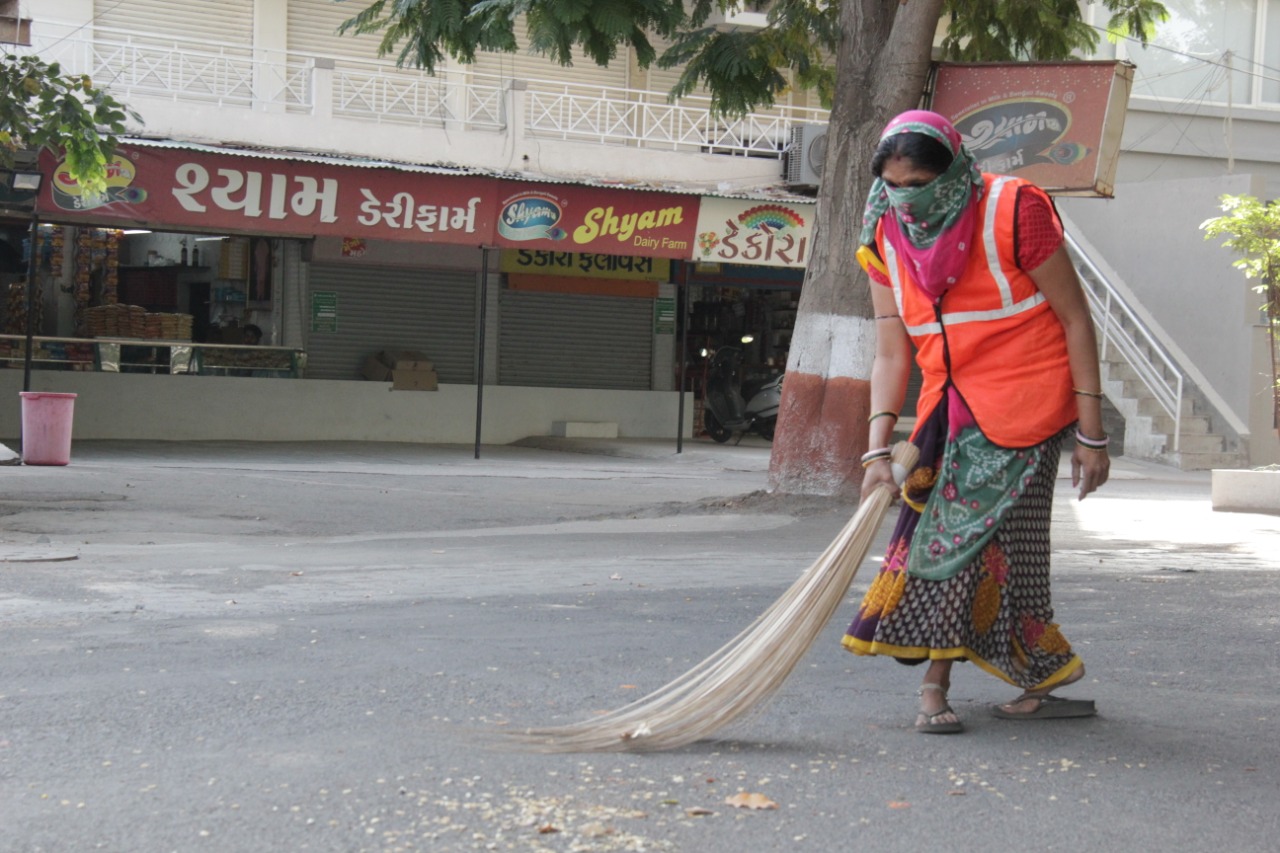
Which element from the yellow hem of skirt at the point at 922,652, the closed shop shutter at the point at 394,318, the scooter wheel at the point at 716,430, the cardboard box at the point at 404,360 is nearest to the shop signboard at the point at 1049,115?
the yellow hem of skirt at the point at 922,652

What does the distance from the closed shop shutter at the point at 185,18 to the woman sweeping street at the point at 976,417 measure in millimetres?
15785

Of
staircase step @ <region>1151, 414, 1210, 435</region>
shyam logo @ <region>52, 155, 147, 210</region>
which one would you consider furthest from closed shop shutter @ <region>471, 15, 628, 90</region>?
staircase step @ <region>1151, 414, 1210, 435</region>

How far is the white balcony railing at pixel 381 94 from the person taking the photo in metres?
16.9

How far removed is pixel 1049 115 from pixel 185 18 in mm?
11733

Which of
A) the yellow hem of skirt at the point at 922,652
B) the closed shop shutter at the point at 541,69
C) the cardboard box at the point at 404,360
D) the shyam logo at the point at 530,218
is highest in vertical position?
the closed shop shutter at the point at 541,69

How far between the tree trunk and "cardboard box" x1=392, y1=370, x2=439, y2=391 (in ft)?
29.9

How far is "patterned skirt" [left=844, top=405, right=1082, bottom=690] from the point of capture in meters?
3.91

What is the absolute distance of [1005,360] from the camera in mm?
3957

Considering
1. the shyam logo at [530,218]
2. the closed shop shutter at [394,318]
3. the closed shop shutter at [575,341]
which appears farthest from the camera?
the closed shop shutter at [575,341]

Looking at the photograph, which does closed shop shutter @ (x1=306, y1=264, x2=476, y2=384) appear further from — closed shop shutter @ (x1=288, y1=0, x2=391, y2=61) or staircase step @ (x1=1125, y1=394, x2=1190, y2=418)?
staircase step @ (x1=1125, y1=394, x2=1190, y2=418)

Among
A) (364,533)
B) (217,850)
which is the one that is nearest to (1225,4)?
(364,533)

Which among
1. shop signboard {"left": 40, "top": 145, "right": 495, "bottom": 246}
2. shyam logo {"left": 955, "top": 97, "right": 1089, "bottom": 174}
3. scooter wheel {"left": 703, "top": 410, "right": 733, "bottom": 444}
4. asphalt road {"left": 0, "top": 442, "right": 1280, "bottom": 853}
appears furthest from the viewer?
scooter wheel {"left": 703, "top": 410, "right": 733, "bottom": 444}

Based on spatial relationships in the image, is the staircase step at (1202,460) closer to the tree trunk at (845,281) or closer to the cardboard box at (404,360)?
the tree trunk at (845,281)

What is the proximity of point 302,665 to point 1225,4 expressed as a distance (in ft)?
71.6
